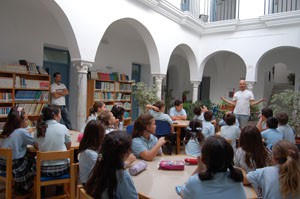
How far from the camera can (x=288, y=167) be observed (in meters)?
1.66

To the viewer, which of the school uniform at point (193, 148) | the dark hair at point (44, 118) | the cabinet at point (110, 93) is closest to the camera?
the dark hair at point (44, 118)

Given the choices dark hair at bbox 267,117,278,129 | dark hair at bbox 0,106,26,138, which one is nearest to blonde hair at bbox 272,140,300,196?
dark hair at bbox 267,117,278,129

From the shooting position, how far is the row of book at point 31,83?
5.20 metres

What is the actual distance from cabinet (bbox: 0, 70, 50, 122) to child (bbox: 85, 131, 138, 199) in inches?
167

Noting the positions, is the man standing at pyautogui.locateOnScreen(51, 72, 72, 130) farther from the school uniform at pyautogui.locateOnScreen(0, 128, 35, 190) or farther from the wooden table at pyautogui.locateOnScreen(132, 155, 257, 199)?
the wooden table at pyautogui.locateOnScreen(132, 155, 257, 199)

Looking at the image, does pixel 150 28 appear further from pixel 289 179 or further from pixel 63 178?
pixel 289 179

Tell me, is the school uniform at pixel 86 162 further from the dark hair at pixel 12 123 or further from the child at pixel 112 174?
the dark hair at pixel 12 123

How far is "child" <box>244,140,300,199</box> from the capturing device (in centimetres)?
163

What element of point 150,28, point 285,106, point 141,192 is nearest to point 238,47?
point 285,106

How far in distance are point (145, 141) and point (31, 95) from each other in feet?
12.4

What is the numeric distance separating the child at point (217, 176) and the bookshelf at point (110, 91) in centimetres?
588

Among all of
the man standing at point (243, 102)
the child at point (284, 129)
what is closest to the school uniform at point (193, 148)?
the child at point (284, 129)

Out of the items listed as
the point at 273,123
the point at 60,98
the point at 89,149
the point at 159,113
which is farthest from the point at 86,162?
the point at 60,98

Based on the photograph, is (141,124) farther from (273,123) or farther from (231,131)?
(273,123)
